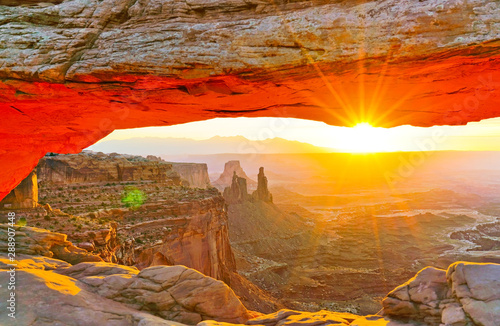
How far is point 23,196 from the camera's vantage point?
20375 mm

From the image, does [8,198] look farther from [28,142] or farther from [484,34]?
[484,34]

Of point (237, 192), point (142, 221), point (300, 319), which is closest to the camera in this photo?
point (300, 319)

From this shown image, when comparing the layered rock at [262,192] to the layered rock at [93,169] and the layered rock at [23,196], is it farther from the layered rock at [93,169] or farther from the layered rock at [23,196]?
the layered rock at [23,196]

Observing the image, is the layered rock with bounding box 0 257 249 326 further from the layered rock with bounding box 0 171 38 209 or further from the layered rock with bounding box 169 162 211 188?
the layered rock with bounding box 169 162 211 188

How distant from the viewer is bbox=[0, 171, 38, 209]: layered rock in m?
19.9

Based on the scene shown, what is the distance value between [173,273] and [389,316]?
673cm

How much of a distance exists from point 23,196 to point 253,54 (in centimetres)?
1893

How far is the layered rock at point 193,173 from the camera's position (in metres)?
90.3

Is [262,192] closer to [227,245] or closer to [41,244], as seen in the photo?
[227,245]

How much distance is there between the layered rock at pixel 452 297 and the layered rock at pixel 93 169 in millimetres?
27630

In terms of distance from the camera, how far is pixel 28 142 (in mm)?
13875

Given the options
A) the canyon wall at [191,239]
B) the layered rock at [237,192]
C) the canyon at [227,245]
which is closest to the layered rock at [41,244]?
the canyon at [227,245]

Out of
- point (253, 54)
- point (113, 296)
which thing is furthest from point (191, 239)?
point (253, 54)

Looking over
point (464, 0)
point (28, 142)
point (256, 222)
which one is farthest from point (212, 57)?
point (256, 222)
